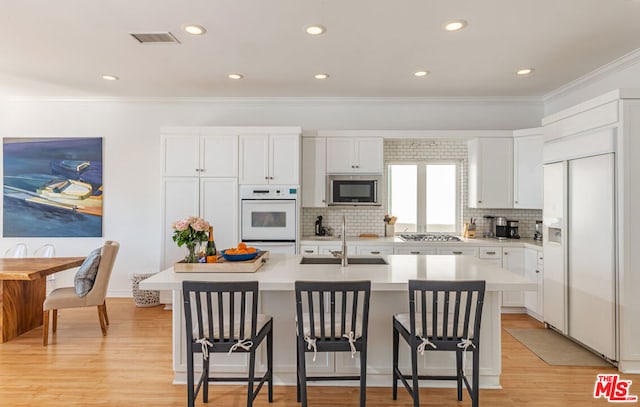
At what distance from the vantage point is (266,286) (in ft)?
7.41

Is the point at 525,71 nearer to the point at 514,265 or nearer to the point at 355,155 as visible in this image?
the point at 355,155

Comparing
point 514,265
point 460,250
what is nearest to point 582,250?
point 514,265

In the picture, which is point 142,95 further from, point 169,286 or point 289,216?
point 169,286

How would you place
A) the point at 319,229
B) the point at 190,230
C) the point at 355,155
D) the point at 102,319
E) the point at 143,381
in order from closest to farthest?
1. the point at 190,230
2. the point at 143,381
3. the point at 102,319
4. the point at 355,155
5. the point at 319,229

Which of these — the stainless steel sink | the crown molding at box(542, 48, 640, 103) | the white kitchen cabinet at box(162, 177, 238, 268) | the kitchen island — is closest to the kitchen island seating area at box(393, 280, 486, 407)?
the kitchen island

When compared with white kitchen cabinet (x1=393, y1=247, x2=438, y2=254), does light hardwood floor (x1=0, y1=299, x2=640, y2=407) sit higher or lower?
lower

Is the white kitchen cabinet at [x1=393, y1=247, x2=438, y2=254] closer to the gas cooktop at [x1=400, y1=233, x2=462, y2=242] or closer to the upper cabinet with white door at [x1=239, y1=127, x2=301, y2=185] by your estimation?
the gas cooktop at [x1=400, y1=233, x2=462, y2=242]

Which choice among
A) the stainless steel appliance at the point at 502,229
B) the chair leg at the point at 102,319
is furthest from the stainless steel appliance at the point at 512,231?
A: the chair leg at the point at 102,319

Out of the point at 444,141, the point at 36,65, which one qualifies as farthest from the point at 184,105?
the point at 444,141

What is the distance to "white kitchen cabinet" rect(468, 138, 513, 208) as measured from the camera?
15.0 feet

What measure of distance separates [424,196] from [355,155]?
4.30 feet

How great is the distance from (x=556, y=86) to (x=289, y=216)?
148 inches

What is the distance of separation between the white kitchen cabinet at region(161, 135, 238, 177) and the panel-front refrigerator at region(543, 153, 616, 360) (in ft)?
12.0

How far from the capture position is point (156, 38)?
10.1ft
